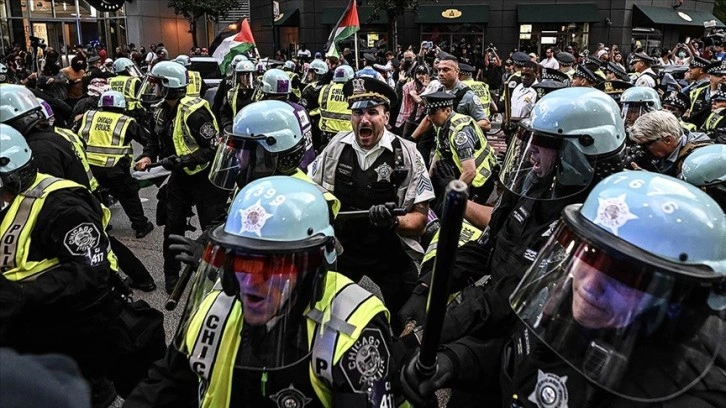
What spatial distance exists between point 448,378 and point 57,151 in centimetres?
375

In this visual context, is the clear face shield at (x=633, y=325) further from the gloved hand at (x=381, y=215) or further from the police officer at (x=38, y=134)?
the police officer at (x=38, y=134)

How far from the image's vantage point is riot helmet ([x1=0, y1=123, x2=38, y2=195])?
298 cm

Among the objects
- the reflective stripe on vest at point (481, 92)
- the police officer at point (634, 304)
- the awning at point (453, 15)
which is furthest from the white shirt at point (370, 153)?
the awning at point (453, 15)

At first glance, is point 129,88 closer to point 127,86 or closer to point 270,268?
point 127,86

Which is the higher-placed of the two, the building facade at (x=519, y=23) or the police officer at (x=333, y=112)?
the building facade at (x=519, y=23)

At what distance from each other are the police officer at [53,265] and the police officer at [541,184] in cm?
157

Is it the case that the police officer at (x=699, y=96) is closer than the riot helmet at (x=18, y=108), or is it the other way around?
the riot helmet at (x=18, y=108)

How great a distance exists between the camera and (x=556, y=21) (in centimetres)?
2645

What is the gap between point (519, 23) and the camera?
27094mm

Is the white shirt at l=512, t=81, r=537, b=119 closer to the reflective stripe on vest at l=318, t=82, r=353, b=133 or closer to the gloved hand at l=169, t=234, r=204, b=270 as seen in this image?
the reflective stripe on vest at l=318, t=82, r=353, b=133

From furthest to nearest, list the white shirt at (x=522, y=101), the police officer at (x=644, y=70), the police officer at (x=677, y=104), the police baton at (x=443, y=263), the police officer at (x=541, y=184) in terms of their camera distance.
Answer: the police officer at (x=644, y=70), the white shirt at (x=522, y=101), the police officer at (x=677, y=104), the police officer at (x=541, y=184), the police baton at (x=443, y=263)

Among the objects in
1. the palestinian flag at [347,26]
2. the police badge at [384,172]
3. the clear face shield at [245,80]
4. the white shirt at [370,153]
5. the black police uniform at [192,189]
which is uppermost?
the palestinian flag at [347,26]

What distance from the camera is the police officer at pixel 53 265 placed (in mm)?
2889

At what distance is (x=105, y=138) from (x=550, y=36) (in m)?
24.7
